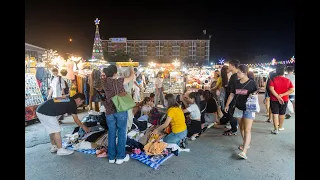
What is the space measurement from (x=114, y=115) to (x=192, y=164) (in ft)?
4.90

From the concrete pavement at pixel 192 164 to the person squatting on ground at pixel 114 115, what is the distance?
0.58 feet

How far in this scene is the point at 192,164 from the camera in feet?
11.8

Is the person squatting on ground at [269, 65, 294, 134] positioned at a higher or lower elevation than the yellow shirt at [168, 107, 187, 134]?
higher

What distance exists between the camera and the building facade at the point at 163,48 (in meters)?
80.8

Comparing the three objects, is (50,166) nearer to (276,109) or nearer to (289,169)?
(289,169)

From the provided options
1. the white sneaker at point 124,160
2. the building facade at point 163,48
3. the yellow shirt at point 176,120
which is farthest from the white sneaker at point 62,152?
the building facade at point 163,48

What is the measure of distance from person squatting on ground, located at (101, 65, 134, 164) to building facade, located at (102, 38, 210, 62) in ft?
254

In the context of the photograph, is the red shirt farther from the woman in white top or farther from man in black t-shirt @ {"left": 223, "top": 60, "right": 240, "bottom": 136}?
the woman in white top

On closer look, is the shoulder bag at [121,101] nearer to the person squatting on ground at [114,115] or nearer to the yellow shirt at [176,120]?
the person squatting on ground at [114,115]

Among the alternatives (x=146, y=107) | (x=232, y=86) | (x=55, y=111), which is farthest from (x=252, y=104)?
(x=55, y=111)

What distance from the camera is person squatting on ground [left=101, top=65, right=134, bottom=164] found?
3596 mm

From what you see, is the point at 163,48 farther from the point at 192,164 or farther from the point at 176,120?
the point at 192,164

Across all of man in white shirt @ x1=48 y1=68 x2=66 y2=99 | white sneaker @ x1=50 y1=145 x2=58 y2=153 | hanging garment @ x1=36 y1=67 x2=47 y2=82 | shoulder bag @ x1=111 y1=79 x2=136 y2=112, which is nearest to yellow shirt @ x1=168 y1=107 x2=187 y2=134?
shoulder bag @ x1=111 y1=79 x2=136 y2=112
